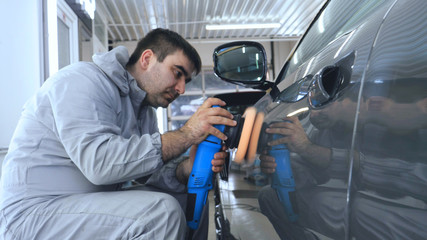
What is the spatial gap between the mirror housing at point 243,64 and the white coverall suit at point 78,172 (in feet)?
1.23

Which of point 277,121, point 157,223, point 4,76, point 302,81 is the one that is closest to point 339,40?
point 302,81

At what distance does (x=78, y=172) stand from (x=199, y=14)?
21.6 ft

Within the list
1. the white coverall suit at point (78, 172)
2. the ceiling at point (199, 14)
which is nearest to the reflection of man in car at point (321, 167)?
the white coverall suit at point (78, 172)

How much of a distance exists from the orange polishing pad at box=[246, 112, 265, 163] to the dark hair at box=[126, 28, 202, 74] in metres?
0.86

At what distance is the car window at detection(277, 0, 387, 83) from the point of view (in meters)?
0.68

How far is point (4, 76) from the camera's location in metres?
2.71

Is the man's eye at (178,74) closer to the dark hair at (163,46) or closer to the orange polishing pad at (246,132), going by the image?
the dark hair at (163,46)

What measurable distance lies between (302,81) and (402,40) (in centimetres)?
35

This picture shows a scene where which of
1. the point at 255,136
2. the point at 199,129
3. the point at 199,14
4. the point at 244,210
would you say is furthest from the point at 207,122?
the point at 199,14

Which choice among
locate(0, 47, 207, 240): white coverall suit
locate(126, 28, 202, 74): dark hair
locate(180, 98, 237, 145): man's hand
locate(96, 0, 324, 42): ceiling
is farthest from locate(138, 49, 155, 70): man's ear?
locate(96, 0, 324, 42): ceiling

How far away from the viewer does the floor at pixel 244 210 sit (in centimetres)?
96

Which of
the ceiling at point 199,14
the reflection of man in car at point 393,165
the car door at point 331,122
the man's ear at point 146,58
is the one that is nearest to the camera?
the reflection of man in car at point 393,165

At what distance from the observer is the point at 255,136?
3.52 feet

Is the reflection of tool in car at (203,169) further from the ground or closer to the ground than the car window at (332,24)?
closer to the ground
